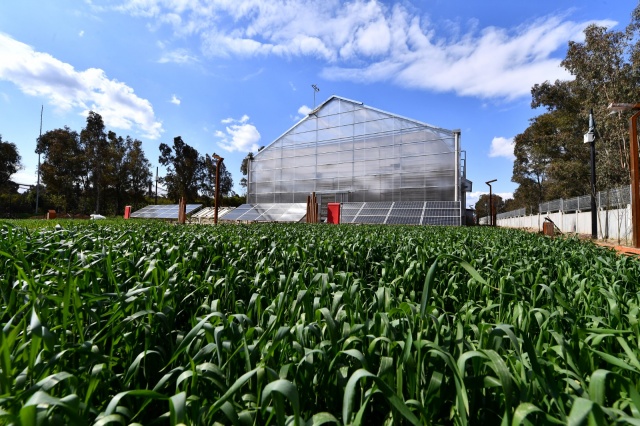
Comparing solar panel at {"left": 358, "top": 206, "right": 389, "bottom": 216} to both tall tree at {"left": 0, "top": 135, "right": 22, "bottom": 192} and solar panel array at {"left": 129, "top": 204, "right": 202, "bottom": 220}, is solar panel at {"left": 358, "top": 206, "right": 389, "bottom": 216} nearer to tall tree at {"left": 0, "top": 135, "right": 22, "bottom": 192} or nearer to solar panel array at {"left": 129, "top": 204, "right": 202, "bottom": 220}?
solar panel array at {"left": 129, "top": 204, "right": 202, "bottom": 220}

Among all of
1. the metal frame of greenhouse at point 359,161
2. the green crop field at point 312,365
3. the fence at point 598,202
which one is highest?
the metal frame of greenhouse at point 359,161

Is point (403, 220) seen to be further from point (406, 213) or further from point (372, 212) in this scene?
point (372, 212)

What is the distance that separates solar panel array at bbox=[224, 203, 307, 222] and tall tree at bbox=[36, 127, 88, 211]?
23457 millimetres

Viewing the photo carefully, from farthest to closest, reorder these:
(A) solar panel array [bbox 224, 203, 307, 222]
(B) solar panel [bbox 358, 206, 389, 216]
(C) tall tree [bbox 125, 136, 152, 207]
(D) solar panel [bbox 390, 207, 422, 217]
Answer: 1. (C) tall tree [bbox 125, 136, 152, 207]
2. (A) solar panel array [bbox 224, 203, 307, 222]
3. (B) solar panel [bbox 358, 206, 389, 216]
4. (D) solar panel [bbox 390, 207, 422, 217]

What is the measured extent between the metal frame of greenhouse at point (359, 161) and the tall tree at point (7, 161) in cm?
2866

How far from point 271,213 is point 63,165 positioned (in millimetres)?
29728

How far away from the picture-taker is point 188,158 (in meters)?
53.4

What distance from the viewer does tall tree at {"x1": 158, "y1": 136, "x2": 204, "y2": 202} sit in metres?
52.8

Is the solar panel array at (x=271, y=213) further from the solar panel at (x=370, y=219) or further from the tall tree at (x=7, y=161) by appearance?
the tall tree at (x=7, y=161)

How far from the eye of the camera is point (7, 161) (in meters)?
39.0

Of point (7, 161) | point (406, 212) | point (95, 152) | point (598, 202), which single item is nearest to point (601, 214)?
point (598, 202)

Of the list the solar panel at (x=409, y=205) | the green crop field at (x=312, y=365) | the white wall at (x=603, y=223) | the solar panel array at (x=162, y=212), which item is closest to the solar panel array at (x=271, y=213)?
the solar panel array at (x=162, y=212)

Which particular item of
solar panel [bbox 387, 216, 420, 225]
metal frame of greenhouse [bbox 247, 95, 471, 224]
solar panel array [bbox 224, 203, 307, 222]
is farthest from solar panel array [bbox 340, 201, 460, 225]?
solar panel array [bbox 224, 203, 307, 222]

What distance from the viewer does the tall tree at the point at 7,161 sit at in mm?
38125
